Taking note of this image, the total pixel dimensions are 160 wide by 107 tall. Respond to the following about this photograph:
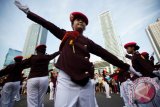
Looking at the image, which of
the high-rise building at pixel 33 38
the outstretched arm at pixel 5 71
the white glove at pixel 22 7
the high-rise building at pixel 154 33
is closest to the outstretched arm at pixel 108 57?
the white glove at pixel 22 7

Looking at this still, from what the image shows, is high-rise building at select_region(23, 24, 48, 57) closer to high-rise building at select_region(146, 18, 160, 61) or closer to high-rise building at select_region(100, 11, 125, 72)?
high-rise building at select_region(100, 11, 125, 72)

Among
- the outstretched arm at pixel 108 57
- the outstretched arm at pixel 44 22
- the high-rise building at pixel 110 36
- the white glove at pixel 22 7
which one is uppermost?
the high-rise building at pixel 110 36

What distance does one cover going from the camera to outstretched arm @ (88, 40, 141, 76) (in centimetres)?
224

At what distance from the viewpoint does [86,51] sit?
217cm

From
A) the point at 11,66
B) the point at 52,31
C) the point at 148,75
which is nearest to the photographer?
the point at 52,31

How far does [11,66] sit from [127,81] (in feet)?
17.0

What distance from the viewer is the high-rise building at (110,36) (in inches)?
2797

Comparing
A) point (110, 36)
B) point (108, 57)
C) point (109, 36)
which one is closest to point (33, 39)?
point (109, 36)

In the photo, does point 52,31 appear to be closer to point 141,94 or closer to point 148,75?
point 141,94

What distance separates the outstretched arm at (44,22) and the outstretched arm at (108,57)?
0.51 meters

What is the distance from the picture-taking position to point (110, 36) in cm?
7588

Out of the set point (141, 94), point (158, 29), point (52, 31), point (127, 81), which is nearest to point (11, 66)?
point (52, 31)

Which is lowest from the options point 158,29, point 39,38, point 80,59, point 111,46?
point 80,59

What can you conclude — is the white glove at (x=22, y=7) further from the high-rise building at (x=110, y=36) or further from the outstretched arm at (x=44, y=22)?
the high-rise building at (x=110, y=36)
